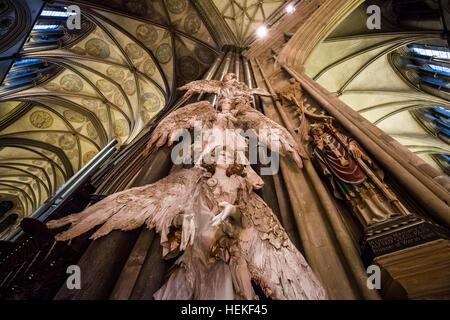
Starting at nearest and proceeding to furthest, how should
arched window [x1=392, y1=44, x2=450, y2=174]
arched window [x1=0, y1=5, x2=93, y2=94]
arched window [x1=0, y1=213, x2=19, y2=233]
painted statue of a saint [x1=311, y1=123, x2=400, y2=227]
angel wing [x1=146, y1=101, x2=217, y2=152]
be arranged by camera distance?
painted statue of a saint [x1=311, y1=123, x2=400, y2=227], angel wing [x1=146, y1=101, x2=217, y2=152], arched window [x1=392, y1=44, x2=450, y2=174], arched window [x1=0, y1=5, x2=93, y2=94], arched window [x1=0, y1=213, x2=19, y2=233]

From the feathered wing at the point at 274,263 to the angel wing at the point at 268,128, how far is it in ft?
3.35

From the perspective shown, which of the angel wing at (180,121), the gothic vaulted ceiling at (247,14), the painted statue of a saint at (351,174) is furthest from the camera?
the gothic vaulted ceiling at (247,14)

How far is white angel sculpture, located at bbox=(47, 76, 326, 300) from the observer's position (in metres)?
1.15

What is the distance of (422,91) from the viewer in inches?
336

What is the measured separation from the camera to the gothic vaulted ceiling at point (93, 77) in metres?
8.58

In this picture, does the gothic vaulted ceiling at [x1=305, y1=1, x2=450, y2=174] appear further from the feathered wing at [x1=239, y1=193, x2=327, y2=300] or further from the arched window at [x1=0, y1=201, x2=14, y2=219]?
the arched window at [x1=0, y1=201, x2=14, y2=219]

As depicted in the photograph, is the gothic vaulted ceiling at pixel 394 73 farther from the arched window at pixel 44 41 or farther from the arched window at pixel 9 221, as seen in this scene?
the arched window at pixel 9 221

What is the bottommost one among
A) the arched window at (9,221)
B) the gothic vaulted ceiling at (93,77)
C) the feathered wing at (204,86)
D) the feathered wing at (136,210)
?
the feathered wing at (136,210)

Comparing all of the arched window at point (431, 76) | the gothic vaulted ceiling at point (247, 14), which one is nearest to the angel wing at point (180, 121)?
the arched window at point (431, 76)

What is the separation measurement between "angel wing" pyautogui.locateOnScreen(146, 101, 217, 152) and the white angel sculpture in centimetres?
69

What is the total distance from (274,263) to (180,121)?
6.38 feet

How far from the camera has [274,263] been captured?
4.32 ft

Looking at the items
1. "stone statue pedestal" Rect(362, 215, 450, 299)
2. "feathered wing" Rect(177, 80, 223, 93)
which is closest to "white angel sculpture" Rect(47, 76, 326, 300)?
"stone statue pedestal" Rect(362, 215, 450, 299)
